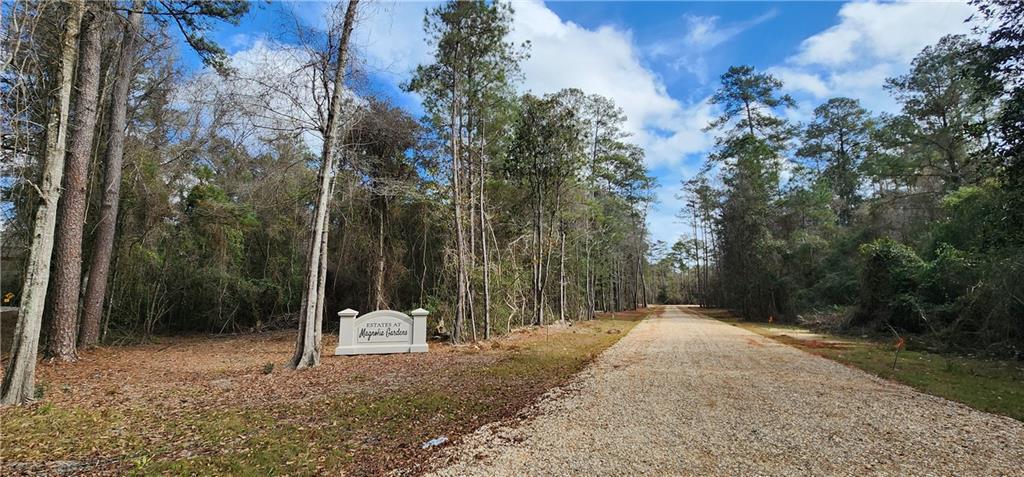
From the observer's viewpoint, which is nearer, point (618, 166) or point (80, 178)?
point (80, 178)

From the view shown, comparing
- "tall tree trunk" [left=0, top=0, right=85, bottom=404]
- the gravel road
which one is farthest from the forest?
the gravel road

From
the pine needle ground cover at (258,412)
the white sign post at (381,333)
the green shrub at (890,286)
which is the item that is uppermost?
the green shrub at (890,286)

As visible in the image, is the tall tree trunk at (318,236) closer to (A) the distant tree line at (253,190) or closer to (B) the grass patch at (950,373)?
(A) the distant tree line at (253,190)

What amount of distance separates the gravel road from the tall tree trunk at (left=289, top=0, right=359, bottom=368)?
461 cm

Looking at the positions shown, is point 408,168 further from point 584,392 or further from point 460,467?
point 460,467

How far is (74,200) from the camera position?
310 inches

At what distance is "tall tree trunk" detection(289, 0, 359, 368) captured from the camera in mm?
7891

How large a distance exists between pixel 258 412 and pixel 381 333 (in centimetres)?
527

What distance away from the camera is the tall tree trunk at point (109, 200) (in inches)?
389

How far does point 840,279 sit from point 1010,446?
61.5ft

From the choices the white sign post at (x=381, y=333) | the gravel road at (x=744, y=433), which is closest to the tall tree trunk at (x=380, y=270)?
the white sign post at (x=381, y=333)

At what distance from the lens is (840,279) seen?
19.7 metres

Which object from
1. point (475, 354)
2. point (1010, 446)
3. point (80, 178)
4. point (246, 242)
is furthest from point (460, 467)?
point (246, 242)

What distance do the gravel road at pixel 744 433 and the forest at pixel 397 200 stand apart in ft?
16.8
